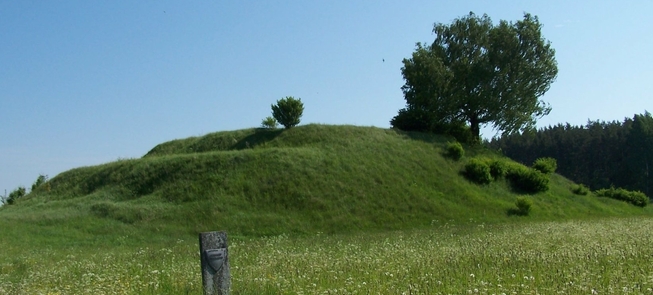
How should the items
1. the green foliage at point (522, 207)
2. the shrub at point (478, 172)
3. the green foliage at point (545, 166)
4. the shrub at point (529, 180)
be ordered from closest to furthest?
the green foliage at point (522, 207) < the shrub at point (478, 172) < the shrub at point (529, 180) < the green foliage at point (545, 166)

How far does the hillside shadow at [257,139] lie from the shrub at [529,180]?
19.2 metres

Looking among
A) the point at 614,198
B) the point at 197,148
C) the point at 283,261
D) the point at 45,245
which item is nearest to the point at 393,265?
the point at 283,261

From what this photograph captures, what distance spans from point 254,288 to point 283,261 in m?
3.76

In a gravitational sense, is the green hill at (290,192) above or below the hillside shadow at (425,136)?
below

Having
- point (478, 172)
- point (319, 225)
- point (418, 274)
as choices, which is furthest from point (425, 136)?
point (418, 274)

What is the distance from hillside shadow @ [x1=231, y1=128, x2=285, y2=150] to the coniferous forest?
153 feet

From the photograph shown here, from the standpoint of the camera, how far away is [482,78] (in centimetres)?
5391

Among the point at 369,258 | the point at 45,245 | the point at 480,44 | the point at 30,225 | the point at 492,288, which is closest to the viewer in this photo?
the point at 492,288

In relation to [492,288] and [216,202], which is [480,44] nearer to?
[216,202]

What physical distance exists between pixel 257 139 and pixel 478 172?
18.0 metres

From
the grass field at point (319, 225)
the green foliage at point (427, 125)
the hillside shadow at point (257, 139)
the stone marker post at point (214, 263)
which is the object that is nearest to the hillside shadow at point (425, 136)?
the grass field at point (319, 225)

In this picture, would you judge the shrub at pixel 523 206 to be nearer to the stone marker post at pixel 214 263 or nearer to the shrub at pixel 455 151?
the shrub at pixel 455 151

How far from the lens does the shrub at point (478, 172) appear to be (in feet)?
146

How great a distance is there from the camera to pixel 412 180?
139ft
